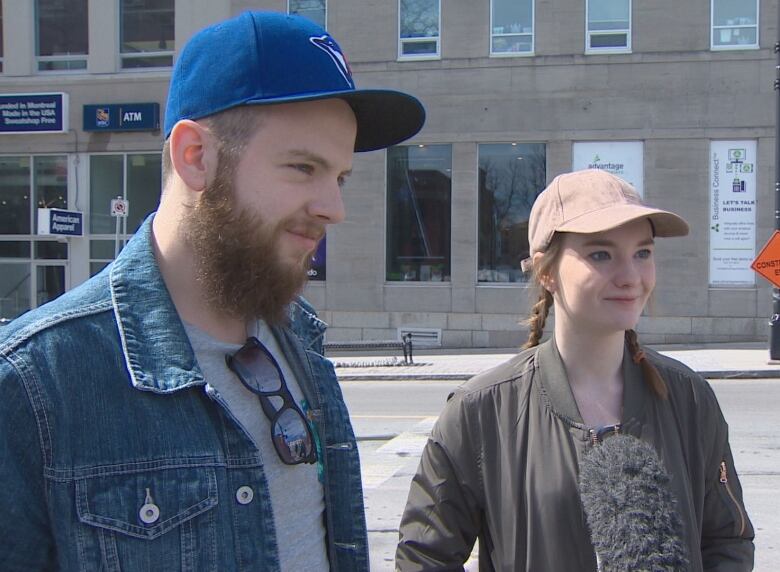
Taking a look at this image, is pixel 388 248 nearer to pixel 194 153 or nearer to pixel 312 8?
pixel 312 8

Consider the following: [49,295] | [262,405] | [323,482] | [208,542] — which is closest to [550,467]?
[323,482]

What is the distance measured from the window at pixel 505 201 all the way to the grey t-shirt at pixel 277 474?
17.3 m

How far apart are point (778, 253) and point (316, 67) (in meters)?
14.3

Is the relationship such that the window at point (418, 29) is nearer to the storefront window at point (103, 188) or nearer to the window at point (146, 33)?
the window at point (146, 33)

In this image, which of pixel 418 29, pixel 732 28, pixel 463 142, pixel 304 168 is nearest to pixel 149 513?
pixel 304 168

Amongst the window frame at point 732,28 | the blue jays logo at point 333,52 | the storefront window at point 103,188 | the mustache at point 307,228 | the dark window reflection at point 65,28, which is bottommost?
the mustache at point 307,228

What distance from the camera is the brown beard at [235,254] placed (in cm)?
166

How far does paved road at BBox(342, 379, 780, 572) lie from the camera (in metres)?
5.63

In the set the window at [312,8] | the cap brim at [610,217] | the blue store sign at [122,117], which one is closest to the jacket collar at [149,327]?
the cap brim at [610,217]

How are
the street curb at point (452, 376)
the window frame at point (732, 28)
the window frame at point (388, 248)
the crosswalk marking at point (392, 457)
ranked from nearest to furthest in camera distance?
the crosswalk marking at point (392, 457)
the street curb at point (452, 376)
the window frame at point (732, 28)
the window frame at point (388, 248)

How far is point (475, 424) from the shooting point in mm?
2312

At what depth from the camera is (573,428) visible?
2256mm

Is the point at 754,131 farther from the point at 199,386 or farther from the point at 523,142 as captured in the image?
the point at 199,386

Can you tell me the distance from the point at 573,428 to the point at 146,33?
69.3 ft
